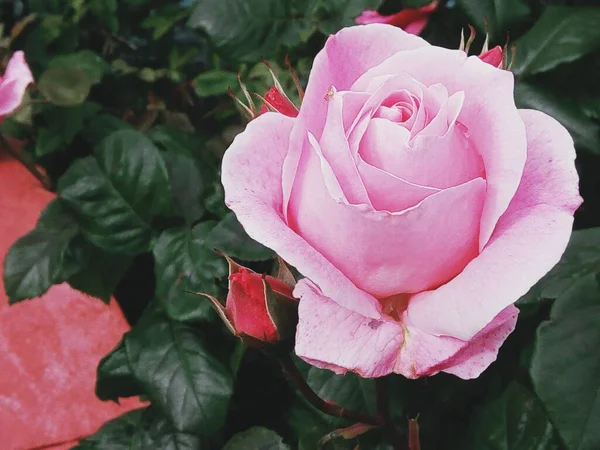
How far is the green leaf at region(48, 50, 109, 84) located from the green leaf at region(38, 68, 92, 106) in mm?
21

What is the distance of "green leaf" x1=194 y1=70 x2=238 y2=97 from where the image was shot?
85cm

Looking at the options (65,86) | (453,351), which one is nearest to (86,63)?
(65,86)

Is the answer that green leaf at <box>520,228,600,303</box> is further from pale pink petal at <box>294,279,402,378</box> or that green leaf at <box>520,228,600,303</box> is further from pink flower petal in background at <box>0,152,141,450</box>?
pink flower petal in background at <box>0,152,141,450</box>

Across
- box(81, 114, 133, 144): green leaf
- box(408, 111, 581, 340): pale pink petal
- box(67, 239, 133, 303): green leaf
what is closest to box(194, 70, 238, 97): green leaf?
box(81, 114, 133, 144): green leaf

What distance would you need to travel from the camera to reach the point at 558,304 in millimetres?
490

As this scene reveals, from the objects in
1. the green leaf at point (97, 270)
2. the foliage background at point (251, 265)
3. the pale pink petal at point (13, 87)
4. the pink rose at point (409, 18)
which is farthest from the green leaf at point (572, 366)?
Result: the pale pink petal at point (13, 87)

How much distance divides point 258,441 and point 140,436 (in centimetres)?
16

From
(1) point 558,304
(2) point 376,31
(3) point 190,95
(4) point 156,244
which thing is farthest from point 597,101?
(3) point 190,95

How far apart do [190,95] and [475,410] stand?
28.0 inches

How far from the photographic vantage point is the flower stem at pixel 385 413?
1.52ft

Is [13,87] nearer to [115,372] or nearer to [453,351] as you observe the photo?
[115,372]

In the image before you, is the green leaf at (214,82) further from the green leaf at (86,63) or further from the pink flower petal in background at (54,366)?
the pink flower petal in background at (54,366)

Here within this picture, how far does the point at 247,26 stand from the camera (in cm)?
71

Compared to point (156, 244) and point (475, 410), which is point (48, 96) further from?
point (475, 410)
